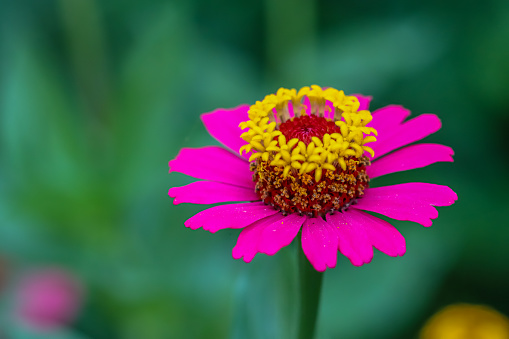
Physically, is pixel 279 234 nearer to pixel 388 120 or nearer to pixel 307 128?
pixel 307 128

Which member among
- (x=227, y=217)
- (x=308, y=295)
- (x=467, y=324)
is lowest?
(x=467, y=324)

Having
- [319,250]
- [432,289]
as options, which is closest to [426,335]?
[432,289]

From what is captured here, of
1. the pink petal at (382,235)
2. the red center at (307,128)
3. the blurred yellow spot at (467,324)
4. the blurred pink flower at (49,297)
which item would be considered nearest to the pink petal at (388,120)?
the red center at (307,128)

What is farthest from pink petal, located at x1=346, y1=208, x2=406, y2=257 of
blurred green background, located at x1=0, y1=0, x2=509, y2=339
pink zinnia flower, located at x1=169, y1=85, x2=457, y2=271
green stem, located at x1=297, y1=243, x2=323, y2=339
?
blurred green background, located at x1=0, y1=0, x2=509, y2=339

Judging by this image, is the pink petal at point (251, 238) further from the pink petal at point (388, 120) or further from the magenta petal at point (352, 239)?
the pink petal at point (388, 120)

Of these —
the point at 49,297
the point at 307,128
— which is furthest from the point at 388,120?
the point at 49,297

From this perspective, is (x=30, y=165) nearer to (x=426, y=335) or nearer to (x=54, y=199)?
(x=54, y=199)

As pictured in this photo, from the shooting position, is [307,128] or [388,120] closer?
[307,128]

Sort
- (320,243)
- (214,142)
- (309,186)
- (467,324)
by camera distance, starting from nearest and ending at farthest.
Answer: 1. (320,243)
2. (309,186)
3. (467,324)
4. (214,142)
